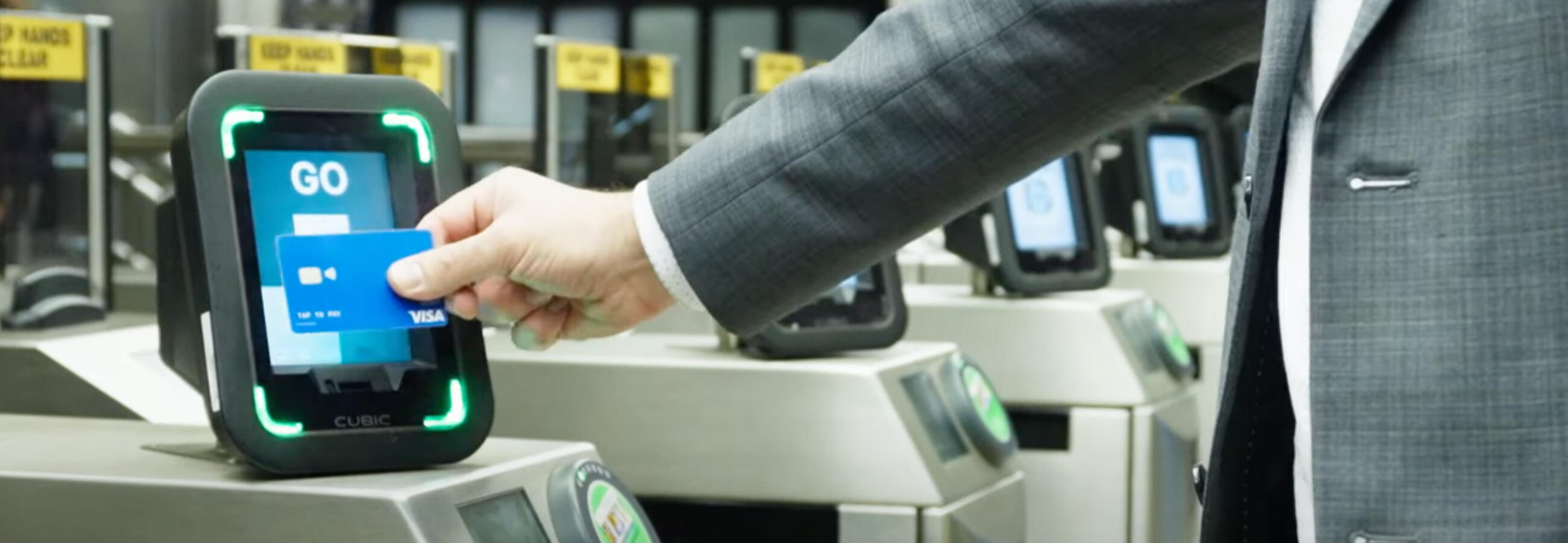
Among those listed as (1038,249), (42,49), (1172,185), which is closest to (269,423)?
(42,49)

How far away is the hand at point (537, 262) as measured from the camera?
3.75ft

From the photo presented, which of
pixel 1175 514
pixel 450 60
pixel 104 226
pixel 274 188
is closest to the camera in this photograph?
pixel 274 188

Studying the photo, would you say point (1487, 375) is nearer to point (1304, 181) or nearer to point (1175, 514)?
point (1304, 181)

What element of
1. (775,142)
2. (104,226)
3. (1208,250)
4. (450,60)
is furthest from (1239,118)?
(775,142)

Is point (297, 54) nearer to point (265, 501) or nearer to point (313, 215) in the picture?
point (313, 215)

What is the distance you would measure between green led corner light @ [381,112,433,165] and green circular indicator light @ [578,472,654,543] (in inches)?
8.2

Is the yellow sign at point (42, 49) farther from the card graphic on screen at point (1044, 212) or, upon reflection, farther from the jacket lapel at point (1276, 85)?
the jacket lapel at point (1276, 85)

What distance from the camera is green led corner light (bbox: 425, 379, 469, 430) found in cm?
119

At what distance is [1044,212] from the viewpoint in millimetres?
2674

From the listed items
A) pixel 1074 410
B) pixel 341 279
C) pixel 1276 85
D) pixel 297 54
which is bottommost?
pixel 1074 410

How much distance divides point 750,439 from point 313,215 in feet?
2.10

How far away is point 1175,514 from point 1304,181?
1566mm

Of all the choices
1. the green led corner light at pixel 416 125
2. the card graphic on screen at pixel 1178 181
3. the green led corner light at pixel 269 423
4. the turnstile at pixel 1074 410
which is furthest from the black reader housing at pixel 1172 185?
the green led corner light at pixel 269 423

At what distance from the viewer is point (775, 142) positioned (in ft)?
4.02
